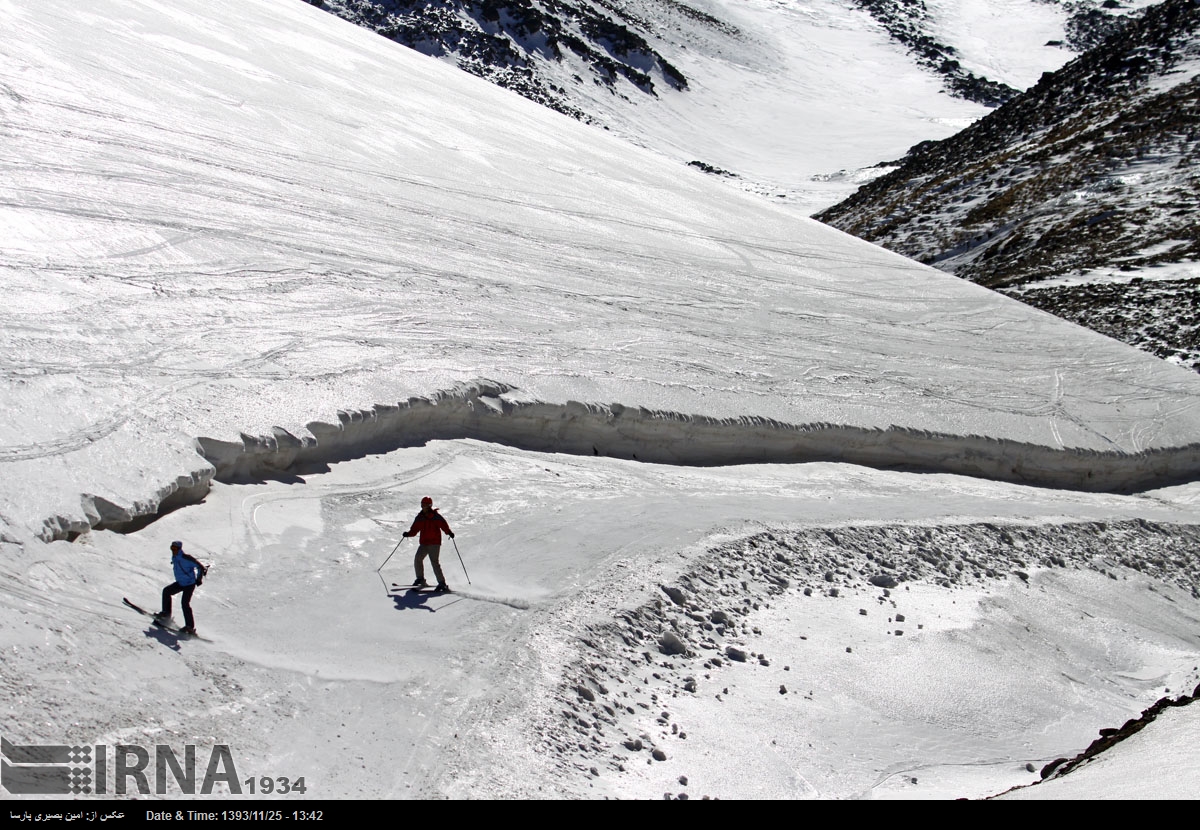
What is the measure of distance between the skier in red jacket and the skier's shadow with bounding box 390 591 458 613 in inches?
2.9

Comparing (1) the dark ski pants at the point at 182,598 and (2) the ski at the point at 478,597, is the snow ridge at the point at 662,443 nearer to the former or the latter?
(2) the ski at the point at 478,597

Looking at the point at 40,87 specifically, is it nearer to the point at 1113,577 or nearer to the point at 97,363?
the point at 97,363

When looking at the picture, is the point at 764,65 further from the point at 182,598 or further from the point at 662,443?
the point at 182,598

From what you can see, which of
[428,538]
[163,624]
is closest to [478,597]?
[428,538]

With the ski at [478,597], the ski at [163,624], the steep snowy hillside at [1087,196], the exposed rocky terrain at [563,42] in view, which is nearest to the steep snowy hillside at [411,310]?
the ski at [163,624]

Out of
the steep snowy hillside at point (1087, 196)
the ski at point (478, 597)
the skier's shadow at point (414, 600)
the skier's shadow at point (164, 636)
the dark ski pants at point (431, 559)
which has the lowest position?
the skier's shadow at point (164, 636)

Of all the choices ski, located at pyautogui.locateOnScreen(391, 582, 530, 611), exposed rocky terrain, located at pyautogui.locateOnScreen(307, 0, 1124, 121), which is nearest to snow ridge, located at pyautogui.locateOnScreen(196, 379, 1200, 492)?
ski, located at pyautogui.locateOnScreen(391, 582, 530, 611)

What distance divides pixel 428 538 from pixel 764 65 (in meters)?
89.0

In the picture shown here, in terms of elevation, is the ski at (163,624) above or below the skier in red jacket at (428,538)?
below

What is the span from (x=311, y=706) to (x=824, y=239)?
18.8 m

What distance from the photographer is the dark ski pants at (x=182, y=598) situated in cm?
729

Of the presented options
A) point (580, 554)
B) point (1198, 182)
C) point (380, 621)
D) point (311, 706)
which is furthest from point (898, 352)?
point (1198, 182)

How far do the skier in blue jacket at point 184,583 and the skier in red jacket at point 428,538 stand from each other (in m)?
1.87

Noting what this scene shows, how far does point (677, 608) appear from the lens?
9.54m
